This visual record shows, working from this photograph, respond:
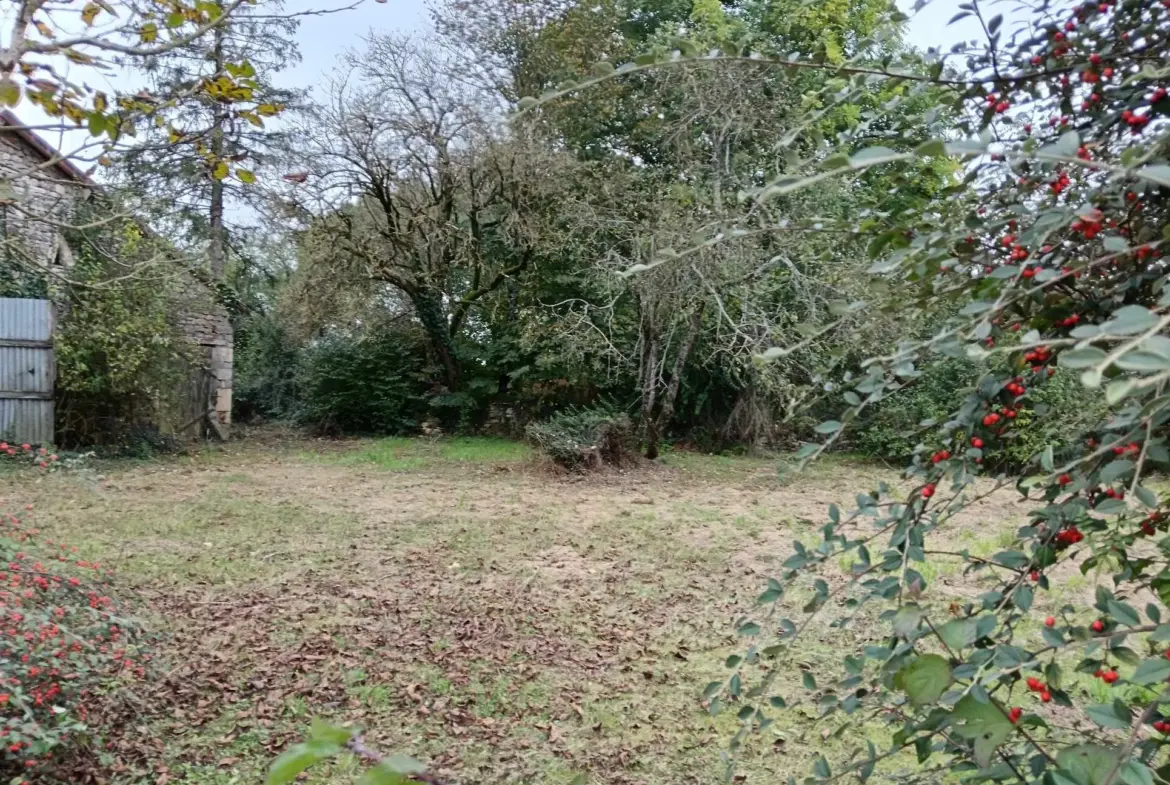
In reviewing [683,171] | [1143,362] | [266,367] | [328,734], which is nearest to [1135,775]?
[1143,362]

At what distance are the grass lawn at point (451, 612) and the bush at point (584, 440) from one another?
29.9 inches

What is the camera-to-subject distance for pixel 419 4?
12.3 meters

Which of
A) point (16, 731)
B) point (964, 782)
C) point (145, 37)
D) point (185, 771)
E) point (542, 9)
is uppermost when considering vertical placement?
point (542, 9)

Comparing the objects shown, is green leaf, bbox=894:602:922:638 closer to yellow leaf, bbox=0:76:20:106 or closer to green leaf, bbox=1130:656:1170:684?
green leaf, bbox=1130:656:1170:684

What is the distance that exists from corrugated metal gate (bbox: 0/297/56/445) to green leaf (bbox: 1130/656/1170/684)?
1011cm

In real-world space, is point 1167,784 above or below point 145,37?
below

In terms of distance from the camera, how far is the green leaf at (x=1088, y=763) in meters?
0.70

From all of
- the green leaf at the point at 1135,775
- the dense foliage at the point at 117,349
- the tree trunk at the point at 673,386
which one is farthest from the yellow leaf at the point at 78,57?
the tree trunk at the point at 673,386

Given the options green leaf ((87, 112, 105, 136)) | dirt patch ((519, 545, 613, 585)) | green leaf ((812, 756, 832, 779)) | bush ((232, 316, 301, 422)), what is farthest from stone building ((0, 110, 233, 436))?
green leaf ((812, 756, 832, 779))

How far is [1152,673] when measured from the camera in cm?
69

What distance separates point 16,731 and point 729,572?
378 centimetres

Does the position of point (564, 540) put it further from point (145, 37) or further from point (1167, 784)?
point (1167, 784)

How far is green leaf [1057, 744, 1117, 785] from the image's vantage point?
70cm

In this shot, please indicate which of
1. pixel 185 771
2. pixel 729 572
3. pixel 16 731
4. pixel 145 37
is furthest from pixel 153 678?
pixel 729 572
